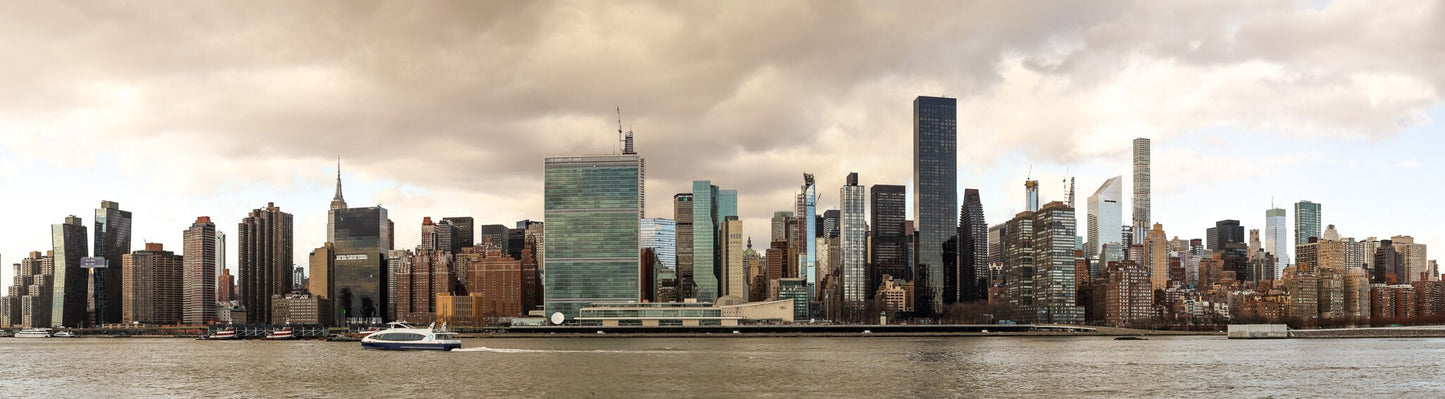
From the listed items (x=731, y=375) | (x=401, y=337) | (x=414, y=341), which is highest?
(x=731, y=375)

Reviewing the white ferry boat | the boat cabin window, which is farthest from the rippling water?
the boat cabin window

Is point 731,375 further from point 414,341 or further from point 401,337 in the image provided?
point 401,337

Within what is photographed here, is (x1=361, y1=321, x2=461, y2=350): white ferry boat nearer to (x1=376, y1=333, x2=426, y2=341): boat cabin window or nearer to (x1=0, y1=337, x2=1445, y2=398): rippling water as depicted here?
(x1=376, y1=333, x2=426, y2=341): boat cabin window

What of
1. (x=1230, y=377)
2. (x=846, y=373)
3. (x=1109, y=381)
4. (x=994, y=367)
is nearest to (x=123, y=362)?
(x=846, y=373)

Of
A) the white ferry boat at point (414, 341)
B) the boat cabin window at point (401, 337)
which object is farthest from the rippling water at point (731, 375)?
the boat cabin window at point (401, 337)

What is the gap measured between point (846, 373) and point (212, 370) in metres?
69.5

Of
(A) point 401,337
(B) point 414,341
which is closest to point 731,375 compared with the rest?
(B) point 414,341

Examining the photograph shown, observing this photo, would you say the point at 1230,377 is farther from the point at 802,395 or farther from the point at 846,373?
the point at 802,395

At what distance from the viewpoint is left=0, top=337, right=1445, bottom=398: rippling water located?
9312 cm

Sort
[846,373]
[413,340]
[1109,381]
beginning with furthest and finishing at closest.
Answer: [413,340] → [846,373] → [1109,381]

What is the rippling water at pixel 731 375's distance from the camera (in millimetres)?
93125

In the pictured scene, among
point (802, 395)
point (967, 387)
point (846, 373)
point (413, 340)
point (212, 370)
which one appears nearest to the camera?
point (802, 395)

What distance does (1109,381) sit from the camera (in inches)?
4094

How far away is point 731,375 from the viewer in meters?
110
